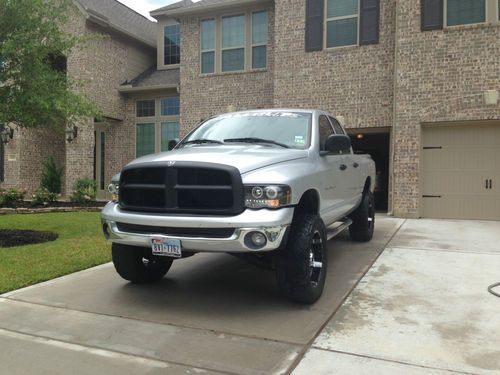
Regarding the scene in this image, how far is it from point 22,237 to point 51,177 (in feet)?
33.5

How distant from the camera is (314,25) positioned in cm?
1336

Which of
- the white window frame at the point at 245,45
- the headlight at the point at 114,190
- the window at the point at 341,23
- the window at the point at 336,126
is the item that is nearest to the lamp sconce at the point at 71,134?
the white window frame at the point at 245,45

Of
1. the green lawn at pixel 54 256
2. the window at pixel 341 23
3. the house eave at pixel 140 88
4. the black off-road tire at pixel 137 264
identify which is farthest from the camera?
the house eave at pixel 140 88

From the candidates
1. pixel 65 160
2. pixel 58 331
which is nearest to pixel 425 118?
pixel 58 331

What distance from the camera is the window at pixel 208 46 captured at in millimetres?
16203

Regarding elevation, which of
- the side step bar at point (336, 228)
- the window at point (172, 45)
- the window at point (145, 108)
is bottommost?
the side step bar at point (336, 228)

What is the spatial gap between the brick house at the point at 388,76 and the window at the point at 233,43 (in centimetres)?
3

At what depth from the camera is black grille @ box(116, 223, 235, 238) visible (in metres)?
4.25

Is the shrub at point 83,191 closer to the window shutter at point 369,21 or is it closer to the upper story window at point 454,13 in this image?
the window shutter at point 369,21

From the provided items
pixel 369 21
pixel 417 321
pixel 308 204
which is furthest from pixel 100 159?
pixel 417 321

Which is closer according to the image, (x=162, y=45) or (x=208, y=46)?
(x=208, y=46)

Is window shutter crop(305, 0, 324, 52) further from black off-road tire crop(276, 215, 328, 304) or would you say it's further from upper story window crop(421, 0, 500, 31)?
black off-road tire crop(276, 215, 328, 304)

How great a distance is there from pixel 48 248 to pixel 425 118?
9025 millimetres

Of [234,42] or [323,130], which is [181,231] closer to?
[323,130]
